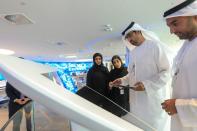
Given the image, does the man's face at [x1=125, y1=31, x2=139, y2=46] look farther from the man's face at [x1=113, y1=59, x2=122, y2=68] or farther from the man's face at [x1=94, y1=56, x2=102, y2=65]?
the man's face at [x1=94, y1=56, x2=102, y2=65]

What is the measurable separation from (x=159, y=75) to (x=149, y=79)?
9 cm

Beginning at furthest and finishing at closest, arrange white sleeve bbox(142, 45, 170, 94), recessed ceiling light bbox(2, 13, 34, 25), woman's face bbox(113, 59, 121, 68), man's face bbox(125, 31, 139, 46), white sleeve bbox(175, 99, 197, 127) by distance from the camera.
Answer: recessed ceiling light bbox(2, 13, 34, 25)
woman's face bbox(113, 59, 121, 68)
man's face bbox(125, 31, 139, 46)
white sleeve bbox(142, 45, 170, 94)
white sleeve bbox(175, 99, 197, 127)

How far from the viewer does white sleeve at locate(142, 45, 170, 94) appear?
193 cm

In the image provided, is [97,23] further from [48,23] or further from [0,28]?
[0,28]

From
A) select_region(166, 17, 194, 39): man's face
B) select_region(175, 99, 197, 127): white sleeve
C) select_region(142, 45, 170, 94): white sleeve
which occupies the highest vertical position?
select_region(166, 17, 194, 39): man's face

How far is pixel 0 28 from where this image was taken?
18.5 ft

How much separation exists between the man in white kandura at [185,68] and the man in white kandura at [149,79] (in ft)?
1.99

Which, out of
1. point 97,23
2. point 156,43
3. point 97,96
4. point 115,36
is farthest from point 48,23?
point 97,96

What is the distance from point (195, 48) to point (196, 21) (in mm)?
148

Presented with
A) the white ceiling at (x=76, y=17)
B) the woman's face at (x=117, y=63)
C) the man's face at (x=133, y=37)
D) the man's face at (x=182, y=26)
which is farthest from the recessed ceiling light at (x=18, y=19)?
the man's face at (x=182, y=26)

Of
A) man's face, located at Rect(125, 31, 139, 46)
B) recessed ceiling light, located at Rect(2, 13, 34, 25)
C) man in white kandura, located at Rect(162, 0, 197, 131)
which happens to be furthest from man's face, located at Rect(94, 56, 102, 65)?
man in white kandura, located at Rect(162, 0, 197, 131)

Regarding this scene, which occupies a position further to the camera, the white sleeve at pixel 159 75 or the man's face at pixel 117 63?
the man's face at pixel 117 63

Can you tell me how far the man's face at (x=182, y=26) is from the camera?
1.23 meters

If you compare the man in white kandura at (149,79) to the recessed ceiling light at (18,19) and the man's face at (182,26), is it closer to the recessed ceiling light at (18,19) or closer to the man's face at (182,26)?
the man's face at (182,26)
